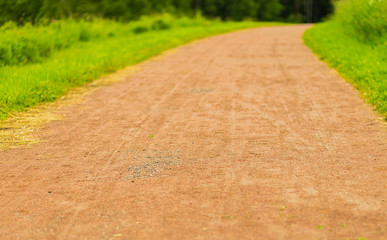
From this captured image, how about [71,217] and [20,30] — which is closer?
[71,217]

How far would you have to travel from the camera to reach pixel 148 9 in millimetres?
49969

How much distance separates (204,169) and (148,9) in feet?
154

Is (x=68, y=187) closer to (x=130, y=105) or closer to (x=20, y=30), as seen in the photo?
(x=130, y=105)

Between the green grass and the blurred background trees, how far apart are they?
690 millimetres

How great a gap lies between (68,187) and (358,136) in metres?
3.70

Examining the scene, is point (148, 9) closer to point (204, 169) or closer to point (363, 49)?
point (363, 49)

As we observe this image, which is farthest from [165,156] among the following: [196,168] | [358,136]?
[358,136]

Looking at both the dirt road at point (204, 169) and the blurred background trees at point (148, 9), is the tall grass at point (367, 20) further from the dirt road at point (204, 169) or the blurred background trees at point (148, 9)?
the blurred background trees at point (148, 9)

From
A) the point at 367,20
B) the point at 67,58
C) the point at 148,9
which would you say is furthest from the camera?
the point at 148,9

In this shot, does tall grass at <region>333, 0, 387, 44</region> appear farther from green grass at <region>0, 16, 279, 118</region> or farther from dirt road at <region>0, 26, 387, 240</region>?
green grass at <region>0, 16, 279, 118</region>

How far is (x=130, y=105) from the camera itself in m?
8.06

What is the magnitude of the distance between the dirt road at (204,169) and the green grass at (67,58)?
39.4 inches

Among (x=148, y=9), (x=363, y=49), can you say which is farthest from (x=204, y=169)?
(x=148, y=9)

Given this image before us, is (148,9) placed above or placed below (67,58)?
above
